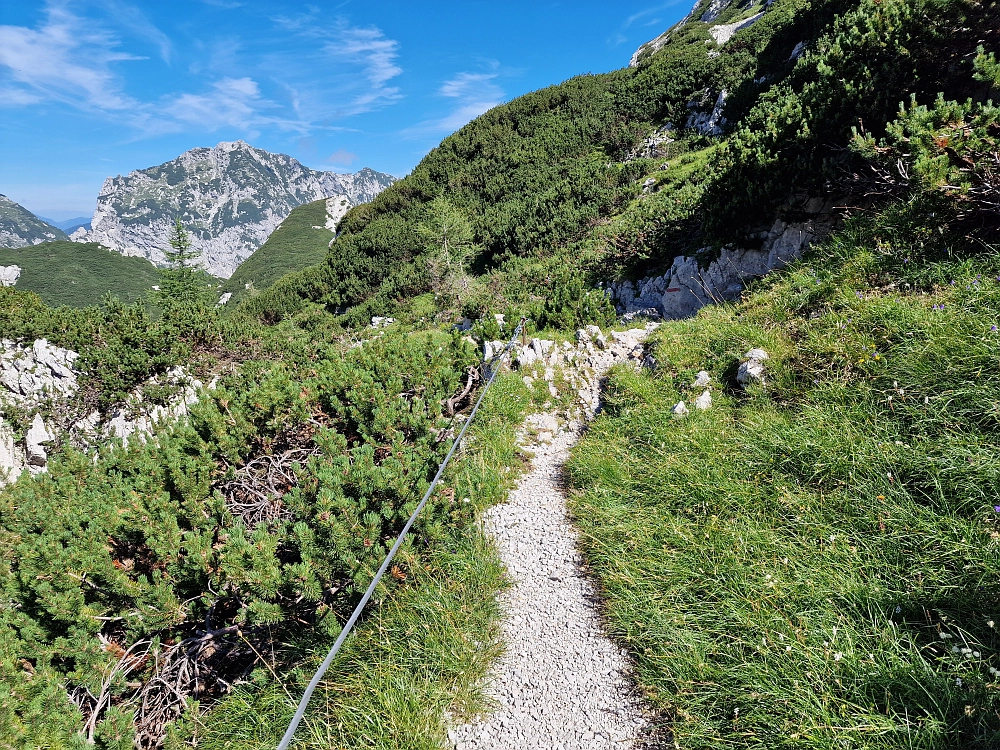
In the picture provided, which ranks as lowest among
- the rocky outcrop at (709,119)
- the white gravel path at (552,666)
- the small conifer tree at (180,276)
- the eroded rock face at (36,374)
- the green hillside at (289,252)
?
the white gravel path at (552,666)

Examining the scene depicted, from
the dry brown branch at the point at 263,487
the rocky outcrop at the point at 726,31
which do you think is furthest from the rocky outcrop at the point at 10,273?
the dry brown branch at the point at 263,487

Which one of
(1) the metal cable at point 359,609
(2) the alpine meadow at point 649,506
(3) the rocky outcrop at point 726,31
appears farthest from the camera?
(3) the rocky outcrop at point 726,31

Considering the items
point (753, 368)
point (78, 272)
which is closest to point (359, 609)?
point (753, 368)

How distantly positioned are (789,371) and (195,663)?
20.2ft

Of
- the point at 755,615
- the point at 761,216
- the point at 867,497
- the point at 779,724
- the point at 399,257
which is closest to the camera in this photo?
the point at 779,724

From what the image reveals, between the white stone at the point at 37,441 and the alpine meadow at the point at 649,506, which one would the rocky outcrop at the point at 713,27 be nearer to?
the alpine meadow at the point at 649,506

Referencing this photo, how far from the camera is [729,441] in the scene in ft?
14.6

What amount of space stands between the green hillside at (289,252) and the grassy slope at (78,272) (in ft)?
68.1

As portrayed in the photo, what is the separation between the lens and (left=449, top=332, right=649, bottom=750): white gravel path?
2635 mm

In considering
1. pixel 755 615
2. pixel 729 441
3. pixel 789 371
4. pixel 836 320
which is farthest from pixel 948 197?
pixel 755 615

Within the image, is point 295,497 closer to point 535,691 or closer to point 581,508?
point 535,691

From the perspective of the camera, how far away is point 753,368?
5.14m

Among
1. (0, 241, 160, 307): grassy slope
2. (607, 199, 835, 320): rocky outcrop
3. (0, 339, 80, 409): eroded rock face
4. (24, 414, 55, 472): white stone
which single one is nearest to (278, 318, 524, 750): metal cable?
(607, 199, 835, 320): rocky outcrop

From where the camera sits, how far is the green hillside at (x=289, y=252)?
91.5 meters
